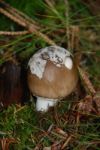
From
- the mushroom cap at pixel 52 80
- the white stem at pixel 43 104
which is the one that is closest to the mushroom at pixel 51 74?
the mushroom cap at pixel 52 80

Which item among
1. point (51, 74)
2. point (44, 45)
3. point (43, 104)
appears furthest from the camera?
point (44, 45)

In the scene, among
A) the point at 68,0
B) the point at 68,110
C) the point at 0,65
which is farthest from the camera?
the point at 68,0

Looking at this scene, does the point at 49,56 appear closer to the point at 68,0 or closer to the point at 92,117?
the point at 92,117

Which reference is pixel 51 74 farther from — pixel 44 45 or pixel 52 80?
pixel 44 45

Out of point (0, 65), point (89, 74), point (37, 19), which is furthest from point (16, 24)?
point (89, 74)

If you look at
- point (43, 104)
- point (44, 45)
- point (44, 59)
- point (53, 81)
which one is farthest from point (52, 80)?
point (44, 45)

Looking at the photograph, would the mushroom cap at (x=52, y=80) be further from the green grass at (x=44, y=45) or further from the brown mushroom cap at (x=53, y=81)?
the green grass at (x=44, y=45)
